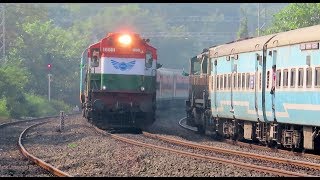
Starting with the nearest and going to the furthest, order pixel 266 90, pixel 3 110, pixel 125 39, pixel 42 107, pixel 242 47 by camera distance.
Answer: pixel 266 90, pixel 242 47, pixel 125 39, pixel 3 110, pixel 42 107

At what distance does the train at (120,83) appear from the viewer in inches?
1088

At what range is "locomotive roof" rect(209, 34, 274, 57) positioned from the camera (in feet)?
73.0

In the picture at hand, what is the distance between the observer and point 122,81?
2775 centimetres

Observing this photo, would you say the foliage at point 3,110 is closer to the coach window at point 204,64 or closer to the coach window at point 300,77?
the coach window at point 204,64

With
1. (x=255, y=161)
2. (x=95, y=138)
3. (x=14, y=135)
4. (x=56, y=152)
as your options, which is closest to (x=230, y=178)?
(x=255, y=161)

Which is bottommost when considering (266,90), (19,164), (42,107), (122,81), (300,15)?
(42,107)

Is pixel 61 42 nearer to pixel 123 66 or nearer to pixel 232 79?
pixel 123 66

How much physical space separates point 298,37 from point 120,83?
10409 mm

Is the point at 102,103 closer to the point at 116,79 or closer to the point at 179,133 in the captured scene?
the point at 116,79

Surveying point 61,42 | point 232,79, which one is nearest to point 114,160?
point 232,79

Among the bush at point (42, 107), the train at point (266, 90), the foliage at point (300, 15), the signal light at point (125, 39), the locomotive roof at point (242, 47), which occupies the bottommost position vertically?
the bush at point (42, 107)

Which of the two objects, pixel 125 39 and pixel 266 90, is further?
pixel 125 39

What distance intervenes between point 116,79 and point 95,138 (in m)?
4.07

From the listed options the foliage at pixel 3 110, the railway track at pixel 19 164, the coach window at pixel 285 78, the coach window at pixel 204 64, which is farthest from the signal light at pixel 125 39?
the foliage at pixel 3 110
